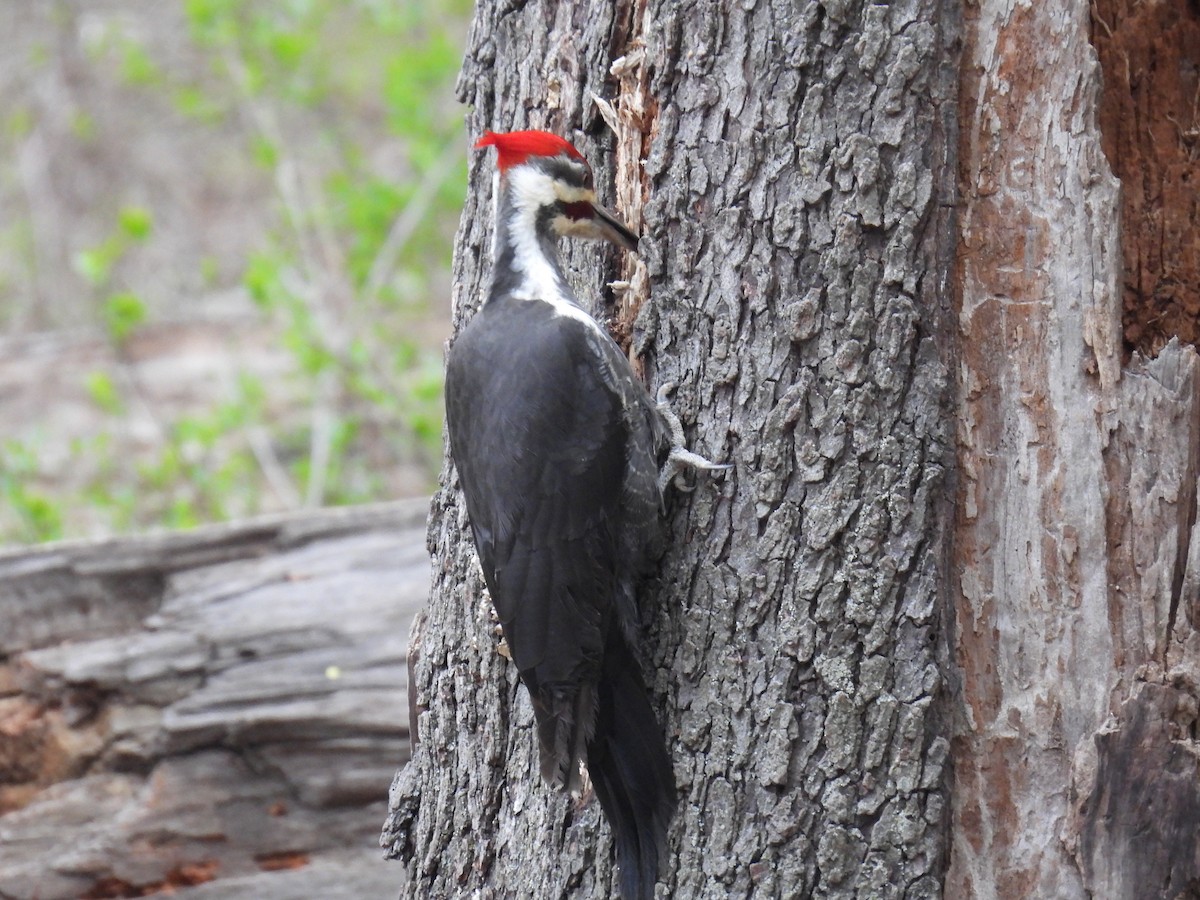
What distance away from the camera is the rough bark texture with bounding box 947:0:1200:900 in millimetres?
1821

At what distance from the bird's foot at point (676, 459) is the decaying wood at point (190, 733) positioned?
1.51 meters

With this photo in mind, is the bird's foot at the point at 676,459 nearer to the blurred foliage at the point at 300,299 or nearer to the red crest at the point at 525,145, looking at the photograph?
the red crest at the point at 525,145

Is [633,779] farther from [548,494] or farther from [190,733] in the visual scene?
[190,733]

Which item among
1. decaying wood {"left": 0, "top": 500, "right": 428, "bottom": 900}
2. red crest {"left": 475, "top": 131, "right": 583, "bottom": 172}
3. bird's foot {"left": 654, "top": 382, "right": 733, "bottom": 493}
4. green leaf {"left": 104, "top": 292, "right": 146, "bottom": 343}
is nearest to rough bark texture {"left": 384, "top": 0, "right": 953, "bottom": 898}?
bird's foot {"left": 654, "top": 382, "right": 733, "bottom": 493}

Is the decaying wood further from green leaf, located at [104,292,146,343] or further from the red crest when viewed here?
green leaf, located at [104,292,146,343]

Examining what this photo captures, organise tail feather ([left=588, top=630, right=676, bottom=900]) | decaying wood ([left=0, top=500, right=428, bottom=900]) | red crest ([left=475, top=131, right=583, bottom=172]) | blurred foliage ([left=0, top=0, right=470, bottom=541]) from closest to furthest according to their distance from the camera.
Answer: tail feather ([left=588, top=630, right=676, bottom=900]), red crest ([left=475, top=131, right=583, bottom=172]), decaying wood ([left=0, top=500, right=428, bottom=900]), blurred foliage ([left=0, top=0, right=470, bottom=541])

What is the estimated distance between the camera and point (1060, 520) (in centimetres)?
185

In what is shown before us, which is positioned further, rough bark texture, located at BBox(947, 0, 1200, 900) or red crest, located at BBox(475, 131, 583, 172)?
red crest, located at BBox(475, 131, 583, 172)

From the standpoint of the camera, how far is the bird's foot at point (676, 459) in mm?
1994

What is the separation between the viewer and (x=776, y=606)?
1.92 meters

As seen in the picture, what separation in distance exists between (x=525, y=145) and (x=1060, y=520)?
107cm

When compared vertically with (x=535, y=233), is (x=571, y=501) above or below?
below

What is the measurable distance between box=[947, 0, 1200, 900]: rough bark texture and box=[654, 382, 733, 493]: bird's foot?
1.33 feet

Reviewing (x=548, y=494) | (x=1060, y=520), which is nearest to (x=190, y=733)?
(x=548, y=494)
